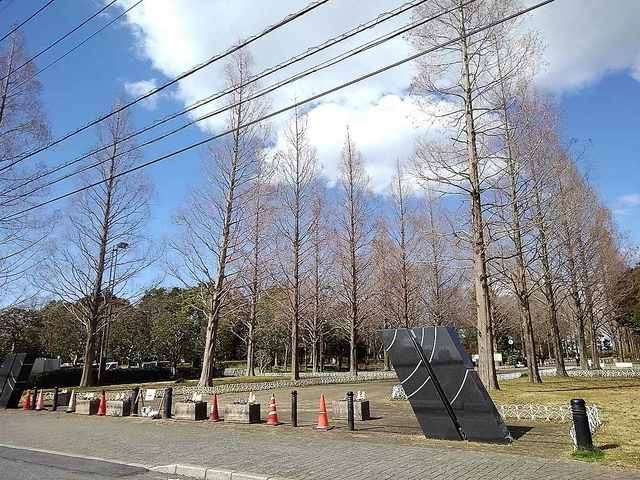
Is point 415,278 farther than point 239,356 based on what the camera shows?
No

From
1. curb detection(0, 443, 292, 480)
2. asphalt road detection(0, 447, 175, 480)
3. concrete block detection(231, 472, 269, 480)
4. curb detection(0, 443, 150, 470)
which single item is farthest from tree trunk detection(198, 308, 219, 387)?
concrete block detection(231, 472, 269, 480)

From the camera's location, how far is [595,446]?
24.4 feet

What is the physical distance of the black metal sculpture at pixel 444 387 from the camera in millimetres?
8156

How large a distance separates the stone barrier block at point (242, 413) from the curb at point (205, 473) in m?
4.60

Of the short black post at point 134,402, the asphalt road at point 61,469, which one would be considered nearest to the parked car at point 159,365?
the short black post at point 134,402

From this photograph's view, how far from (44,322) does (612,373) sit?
47.7m

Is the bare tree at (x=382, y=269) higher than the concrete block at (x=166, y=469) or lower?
higher

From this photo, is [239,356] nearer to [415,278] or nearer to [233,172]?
[415,278]

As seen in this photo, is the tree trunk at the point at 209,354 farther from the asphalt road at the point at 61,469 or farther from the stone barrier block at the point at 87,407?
the asphalt road at the point at 61,469

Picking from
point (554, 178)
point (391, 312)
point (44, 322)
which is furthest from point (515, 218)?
point (44, 322)

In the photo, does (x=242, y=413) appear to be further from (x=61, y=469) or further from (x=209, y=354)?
(x=209, y=354)

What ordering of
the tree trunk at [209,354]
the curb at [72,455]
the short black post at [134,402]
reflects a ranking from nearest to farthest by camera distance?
1. the curb at [72,455]
2. the short black post at [134,402]
3. the tree trunk at [209,354]

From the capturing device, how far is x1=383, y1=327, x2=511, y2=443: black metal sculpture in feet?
26.8

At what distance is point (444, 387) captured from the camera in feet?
28.1
